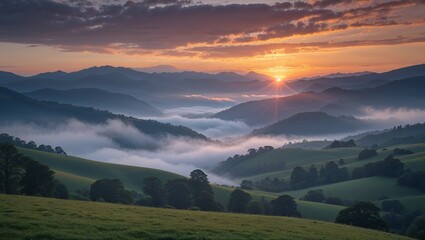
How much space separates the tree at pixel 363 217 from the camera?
58.8m

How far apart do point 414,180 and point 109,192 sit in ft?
346

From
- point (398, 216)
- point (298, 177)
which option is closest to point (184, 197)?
point (398, 216)

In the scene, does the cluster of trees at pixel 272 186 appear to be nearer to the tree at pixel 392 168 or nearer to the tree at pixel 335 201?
the tree at pixel 392 168

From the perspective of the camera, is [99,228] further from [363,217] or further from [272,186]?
[272,186]

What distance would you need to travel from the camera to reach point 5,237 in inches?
773

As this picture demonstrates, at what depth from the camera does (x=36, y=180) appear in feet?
204

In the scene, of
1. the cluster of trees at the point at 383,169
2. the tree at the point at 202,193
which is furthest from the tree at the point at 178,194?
the cluster of trees at the point at 383,169

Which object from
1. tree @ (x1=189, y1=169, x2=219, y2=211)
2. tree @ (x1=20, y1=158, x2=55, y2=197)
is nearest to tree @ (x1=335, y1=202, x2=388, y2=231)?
tree @ (x1=189, y1=169, x2=219, y2=211)

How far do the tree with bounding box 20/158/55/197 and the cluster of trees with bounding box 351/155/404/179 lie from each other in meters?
127

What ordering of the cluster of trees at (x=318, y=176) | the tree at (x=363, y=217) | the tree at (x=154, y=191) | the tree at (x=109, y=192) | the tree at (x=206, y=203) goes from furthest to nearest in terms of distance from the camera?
the cluster of trees at (x=318, y=176) → the tree at (x=154, y=191) → the tree at (x=206, y=203) → the tree at (x=109, y=192) → the tree at (x=363, y=217)

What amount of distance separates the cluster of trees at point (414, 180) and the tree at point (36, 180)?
385 feet

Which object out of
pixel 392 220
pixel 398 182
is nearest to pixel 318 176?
pixel 398 182

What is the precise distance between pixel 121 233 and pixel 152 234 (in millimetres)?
1938

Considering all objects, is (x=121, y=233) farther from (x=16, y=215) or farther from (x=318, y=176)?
(x=318, y=176)
